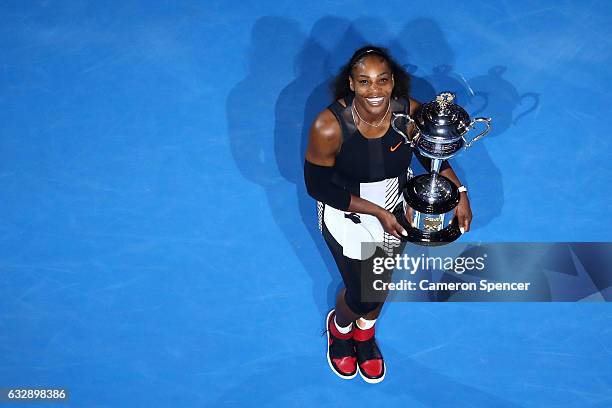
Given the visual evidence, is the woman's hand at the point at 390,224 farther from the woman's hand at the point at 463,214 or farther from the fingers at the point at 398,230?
the woman's hand at the point at 463,214

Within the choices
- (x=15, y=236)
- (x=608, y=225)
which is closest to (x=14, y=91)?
(x=15, y=236)

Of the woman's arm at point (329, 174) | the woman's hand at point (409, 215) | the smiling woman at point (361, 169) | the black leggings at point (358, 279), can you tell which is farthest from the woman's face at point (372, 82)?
the black leggings at point (358, 279)

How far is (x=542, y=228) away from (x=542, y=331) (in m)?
0.72

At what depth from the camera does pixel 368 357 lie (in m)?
4.56

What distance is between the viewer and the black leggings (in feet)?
13.6

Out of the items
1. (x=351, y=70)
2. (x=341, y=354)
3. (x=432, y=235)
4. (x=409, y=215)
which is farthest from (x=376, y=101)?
(x=341, y=354)

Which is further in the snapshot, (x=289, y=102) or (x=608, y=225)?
(x=289, y=102)

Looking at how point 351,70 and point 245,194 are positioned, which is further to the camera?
point 245,194

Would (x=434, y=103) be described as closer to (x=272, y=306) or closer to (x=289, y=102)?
(x=272, y=306)

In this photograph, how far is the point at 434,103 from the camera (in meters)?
3.54

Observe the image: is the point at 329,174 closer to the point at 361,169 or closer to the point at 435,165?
the point at 361,169

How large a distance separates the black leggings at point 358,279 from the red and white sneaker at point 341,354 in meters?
A: 0.34

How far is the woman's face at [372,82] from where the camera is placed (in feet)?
11.9

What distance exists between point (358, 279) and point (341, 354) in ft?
2.11
